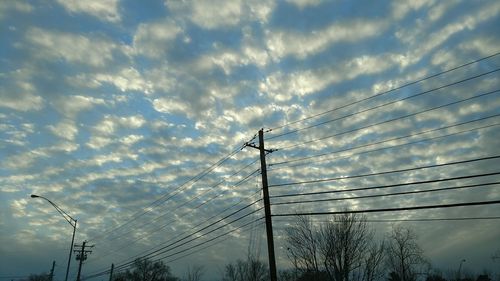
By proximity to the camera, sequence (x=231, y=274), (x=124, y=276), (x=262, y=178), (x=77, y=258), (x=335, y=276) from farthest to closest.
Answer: (x=124, y=276) → (x=231, y=274) → (x=77, y=258) → (x=335, y=276) → (x=262, y=178)

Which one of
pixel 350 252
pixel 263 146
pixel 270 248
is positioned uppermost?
pixel 263 146

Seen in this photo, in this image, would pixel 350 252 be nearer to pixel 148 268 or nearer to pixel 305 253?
pixel 305 253

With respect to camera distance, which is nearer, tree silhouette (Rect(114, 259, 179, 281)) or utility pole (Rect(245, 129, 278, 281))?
utility pole (Rect(245, 129, 278, 281))

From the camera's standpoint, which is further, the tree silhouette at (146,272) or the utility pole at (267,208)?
the tree silhouette at (146,272)

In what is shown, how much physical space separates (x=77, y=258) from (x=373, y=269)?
4569 centimetres

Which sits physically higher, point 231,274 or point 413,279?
point 231,274

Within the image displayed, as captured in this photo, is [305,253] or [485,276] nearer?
[305,253]

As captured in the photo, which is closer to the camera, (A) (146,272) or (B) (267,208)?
(B) (267,208)

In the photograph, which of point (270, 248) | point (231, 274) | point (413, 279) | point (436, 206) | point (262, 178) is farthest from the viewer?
point (231, 274)

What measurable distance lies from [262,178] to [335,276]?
24825 mm

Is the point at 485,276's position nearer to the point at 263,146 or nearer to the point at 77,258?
the point at 77,258

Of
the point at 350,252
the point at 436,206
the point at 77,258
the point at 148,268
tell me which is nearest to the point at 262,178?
the point at 436,206

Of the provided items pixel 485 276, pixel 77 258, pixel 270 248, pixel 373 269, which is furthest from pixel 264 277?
pixel 270 248

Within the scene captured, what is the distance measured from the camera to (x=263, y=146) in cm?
2456
